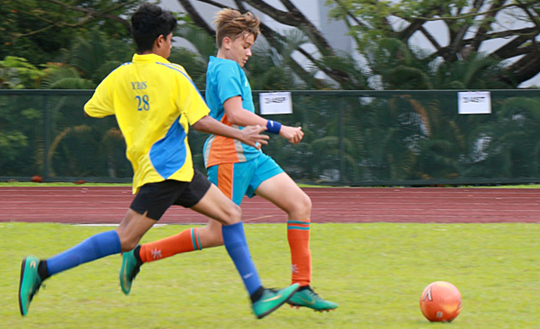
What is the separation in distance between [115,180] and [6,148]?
6.90 feet

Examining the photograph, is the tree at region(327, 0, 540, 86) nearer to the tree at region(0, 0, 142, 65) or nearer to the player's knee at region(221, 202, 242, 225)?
the tree at region(0, 0, 142, 65)

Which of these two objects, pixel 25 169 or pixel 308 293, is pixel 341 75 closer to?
pixel 25 169

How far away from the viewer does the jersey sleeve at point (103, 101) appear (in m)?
4.80

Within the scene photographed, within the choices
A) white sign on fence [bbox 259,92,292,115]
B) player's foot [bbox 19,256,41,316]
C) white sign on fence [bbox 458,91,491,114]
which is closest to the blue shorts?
player's foot [bbox 19,256,41,316]

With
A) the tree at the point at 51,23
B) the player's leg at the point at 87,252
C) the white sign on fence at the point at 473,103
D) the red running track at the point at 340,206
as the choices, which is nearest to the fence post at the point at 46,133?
the red running track at the point at 340,206

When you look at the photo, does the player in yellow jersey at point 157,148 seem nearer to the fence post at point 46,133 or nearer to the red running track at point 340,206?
the red running track at point 340,206

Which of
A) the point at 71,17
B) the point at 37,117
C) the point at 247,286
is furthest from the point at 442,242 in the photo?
the point at 71,17

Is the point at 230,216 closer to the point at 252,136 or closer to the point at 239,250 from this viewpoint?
the point at 239,250

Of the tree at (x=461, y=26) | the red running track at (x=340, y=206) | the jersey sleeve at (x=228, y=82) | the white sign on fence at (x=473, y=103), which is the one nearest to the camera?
the jersey sleeve at (x=228, y=82)

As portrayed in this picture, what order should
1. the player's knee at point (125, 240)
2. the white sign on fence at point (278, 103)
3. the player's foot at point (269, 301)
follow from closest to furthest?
the player's foot at point (269, 301)
the player's knee at point (125, 240)
the white sign on fence at point (278, 103)

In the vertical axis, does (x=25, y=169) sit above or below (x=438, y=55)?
below

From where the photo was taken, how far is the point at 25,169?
50.8 ft

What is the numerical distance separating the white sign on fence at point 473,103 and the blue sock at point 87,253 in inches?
455

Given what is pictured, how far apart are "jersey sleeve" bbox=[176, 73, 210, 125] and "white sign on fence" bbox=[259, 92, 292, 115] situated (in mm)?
10504
